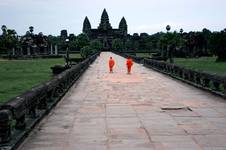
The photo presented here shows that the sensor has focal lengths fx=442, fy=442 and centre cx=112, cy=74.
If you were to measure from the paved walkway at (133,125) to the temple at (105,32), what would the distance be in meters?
160

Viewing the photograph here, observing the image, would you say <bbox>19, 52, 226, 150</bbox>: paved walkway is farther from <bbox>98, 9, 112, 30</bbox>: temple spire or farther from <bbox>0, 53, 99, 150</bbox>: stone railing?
<bbox>98, 9, 112, 30</bbox>: temple spire

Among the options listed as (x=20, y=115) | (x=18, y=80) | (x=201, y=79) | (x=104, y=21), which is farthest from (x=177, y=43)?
(x=104, y=21)

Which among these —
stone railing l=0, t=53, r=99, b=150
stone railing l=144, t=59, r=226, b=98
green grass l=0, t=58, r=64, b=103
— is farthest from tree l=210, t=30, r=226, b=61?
stone railing l=0, t=53, r=99, b=150

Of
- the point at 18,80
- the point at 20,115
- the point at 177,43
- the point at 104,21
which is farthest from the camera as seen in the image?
the point at 104,21

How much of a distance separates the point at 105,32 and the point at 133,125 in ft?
581

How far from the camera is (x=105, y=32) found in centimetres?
18612

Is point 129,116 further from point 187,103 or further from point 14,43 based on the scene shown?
point 14,43

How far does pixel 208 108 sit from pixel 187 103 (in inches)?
50.6

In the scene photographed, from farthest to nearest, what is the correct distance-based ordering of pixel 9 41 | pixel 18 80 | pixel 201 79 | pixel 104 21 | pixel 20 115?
pixel 104 21 < pixel 9 41 < pixel 18 80 < pixel 201 79 < pixel 20 115

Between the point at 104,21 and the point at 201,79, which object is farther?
the point at 104,21

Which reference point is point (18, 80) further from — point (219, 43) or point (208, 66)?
point (219, 43)

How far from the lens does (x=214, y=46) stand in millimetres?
70062

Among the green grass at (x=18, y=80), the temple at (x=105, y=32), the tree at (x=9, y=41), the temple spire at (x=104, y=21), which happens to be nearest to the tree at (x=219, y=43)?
the green grass at (x=18, y=80)

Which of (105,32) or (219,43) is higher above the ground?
(105,32)
